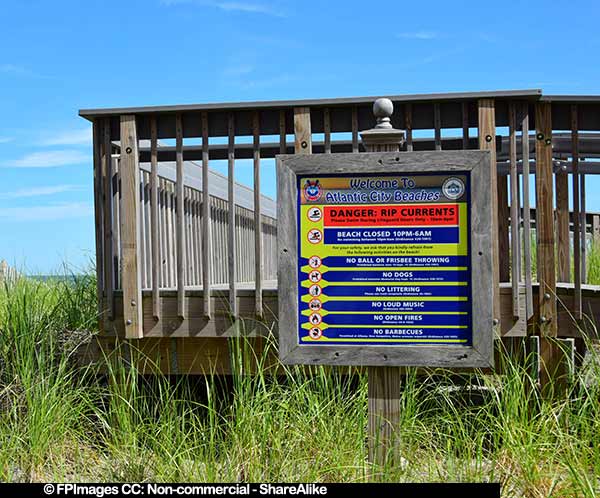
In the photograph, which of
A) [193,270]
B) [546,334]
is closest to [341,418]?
[546,334]

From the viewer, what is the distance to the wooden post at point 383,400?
361 centimetres

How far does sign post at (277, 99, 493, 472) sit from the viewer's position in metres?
3.48

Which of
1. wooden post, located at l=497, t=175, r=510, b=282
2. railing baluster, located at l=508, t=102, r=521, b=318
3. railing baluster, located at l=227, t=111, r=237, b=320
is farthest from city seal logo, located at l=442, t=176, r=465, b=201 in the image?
wooden post, located at l=497, t=175, r=510, b=282

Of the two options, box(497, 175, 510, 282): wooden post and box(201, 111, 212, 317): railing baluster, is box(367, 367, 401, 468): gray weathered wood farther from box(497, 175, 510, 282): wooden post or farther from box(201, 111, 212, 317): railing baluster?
box(497, 175, 510, 282): wooden post

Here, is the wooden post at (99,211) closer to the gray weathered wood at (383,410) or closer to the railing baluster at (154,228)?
the railing baluster at (154,228)

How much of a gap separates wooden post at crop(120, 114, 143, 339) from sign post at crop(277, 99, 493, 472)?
2.39m

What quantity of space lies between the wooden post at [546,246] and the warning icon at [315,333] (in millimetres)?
2552

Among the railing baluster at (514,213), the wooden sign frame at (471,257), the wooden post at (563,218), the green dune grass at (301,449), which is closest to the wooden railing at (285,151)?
the railing baluster at (514,213)

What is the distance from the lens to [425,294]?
137 inches

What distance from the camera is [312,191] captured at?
3.61 m

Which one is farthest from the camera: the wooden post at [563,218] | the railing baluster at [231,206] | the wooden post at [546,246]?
the wooden post at [563,218]

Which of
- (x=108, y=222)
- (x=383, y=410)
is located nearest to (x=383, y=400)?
(x=383, y=410)

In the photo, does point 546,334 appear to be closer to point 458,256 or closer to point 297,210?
point 458,256

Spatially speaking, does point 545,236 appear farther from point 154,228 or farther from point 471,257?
A: point 154,228
